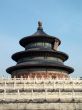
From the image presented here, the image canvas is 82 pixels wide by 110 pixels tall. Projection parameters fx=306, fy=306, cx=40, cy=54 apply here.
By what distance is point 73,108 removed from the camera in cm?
2592

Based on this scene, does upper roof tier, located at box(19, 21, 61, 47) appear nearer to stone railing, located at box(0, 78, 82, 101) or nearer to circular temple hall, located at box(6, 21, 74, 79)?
circular temple hall, located at box(6, 21, 74, 79)

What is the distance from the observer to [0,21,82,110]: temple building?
85.3 ft

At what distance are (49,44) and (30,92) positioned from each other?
19122 mm

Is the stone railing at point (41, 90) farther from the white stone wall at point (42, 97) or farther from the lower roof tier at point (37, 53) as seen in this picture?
the lower roof tier at point (37, 53)

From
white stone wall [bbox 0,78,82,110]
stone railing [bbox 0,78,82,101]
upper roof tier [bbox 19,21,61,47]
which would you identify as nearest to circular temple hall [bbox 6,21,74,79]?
upper roof tier [bbox 19,21,61,47]

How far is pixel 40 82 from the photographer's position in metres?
31.3

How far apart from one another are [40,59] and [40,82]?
11889mm

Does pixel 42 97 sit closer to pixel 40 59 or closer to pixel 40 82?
pixel 40 82

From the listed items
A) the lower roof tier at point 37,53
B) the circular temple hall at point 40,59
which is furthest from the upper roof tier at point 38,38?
the lower roof tier at point 37,53

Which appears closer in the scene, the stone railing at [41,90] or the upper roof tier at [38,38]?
the stone railing at [41,90]

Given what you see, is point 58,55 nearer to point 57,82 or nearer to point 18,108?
point 57,82

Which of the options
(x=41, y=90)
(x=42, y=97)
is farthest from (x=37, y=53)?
(x=42, y=97)

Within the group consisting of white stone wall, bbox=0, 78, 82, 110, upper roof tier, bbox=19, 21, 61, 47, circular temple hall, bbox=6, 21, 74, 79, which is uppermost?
upper roof tier, bbox=19, 21, 61, 47

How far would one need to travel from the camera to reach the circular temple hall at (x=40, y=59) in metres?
41.3
